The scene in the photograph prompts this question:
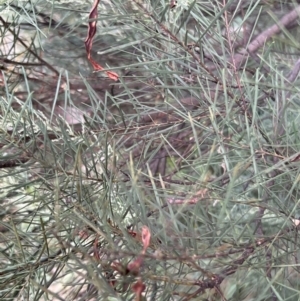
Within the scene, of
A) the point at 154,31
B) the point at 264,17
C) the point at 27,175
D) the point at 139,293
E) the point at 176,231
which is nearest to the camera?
the point at 139,293

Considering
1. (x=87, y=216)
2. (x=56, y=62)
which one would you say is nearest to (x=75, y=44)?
(x=56, y=62)

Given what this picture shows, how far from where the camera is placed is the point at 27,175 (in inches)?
33.8

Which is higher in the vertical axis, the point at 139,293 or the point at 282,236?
the point at 139,293

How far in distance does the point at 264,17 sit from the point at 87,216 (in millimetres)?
1089

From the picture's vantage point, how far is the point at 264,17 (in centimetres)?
148

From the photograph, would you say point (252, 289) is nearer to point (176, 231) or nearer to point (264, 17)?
point (176, 231)

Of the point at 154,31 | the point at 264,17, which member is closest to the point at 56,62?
the point at 264,17

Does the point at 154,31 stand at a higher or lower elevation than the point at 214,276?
higher

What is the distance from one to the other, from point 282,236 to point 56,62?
46.1 inches

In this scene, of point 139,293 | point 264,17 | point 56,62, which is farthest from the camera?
point 56,62

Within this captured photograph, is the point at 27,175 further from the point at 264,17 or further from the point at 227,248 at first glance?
the point at 264,17

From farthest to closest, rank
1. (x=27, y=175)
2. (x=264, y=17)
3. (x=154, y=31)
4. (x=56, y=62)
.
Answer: (x=56, y=62) → (x=264, y=17) → (x=27, y=175) → (x=154, y=31)

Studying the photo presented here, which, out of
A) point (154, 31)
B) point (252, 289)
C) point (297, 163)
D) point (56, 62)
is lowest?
point (252, 289)

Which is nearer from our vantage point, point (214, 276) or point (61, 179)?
point (214, 276)
